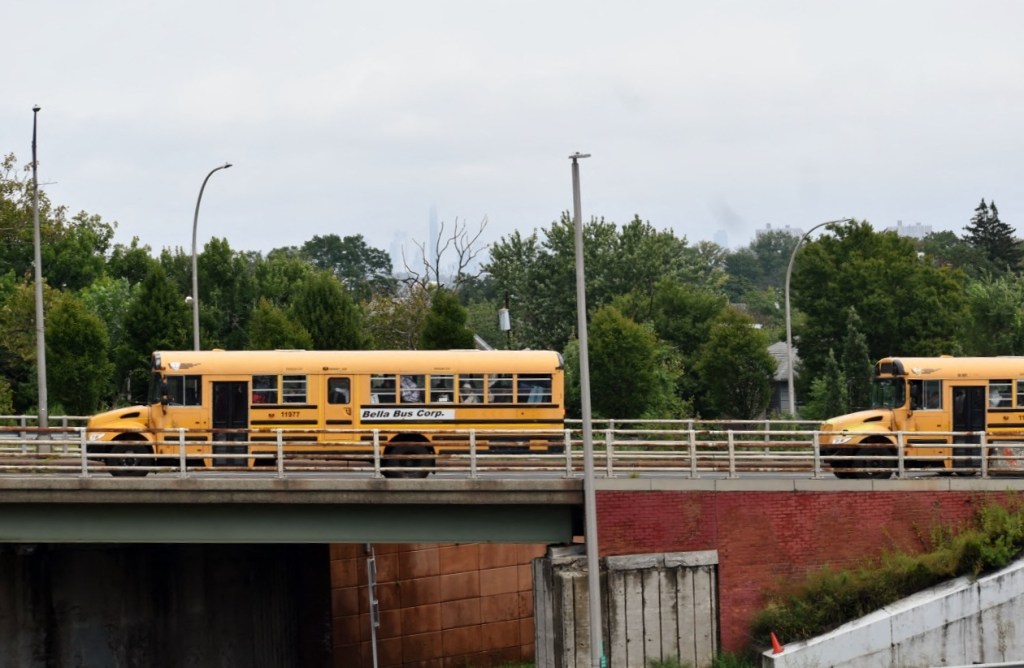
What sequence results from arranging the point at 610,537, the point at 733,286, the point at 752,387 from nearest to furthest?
the point at 610,537 < the point at 752,387 < the point at 733,286

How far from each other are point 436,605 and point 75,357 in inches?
750

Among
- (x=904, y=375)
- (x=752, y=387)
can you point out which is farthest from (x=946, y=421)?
Result: (x=752, y=387)

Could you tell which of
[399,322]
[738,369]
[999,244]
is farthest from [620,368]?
[999,244]

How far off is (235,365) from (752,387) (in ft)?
97.5

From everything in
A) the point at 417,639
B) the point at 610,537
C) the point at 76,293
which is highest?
the point at 76,293

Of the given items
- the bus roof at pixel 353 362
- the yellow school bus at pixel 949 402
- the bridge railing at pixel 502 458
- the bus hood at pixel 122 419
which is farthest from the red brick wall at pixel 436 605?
the yellow school bus at pixel 949 402

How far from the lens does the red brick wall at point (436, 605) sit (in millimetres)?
34938

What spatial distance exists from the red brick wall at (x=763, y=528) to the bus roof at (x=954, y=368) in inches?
186

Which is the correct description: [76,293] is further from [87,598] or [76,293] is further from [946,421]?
[946,421]

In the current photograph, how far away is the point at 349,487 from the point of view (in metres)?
26.7

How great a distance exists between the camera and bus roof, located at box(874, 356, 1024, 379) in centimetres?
3139

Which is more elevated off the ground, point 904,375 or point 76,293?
point 76,293

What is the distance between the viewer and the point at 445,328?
4934cm

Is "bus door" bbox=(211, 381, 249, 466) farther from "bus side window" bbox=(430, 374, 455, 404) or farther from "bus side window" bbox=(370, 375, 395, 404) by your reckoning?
"bus side window" bbox=(430, 374, 455, 404)
